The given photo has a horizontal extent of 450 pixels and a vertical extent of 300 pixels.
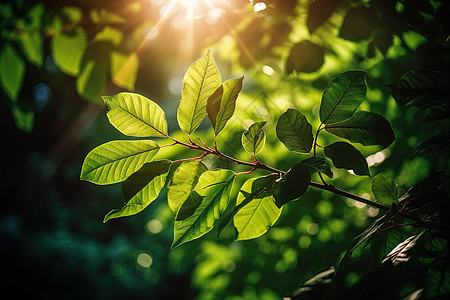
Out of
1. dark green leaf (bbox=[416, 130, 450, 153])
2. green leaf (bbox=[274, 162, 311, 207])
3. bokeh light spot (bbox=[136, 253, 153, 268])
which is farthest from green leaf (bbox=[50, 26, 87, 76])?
bokeh light spot (bbox=[136, 253, 153, 268])

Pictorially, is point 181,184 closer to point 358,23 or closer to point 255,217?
point 255,217

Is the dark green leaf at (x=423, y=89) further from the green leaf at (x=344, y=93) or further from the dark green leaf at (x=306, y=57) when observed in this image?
the dark green leaf at (x=306, y=57)

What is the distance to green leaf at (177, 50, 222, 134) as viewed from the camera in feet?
1.58

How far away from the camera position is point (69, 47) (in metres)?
1.05

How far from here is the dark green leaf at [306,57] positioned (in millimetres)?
831

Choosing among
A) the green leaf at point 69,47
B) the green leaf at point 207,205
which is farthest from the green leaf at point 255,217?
the green leaf at point 69,47

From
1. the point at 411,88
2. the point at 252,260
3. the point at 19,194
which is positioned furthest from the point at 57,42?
the point at 19,194

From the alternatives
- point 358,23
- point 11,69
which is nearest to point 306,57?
point 358,23

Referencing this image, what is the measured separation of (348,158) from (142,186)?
0.31m

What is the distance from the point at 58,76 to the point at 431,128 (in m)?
8.76

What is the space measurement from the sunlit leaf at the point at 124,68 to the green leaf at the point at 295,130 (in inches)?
26.4

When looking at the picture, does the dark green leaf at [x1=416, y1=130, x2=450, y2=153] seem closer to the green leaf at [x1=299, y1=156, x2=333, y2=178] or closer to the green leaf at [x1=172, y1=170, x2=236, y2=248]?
the green leaf at [x1=299, y1=156, x2=333, y2=178]

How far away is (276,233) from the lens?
1625 millimetres

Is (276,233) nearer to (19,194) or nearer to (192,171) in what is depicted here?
(192,171)
